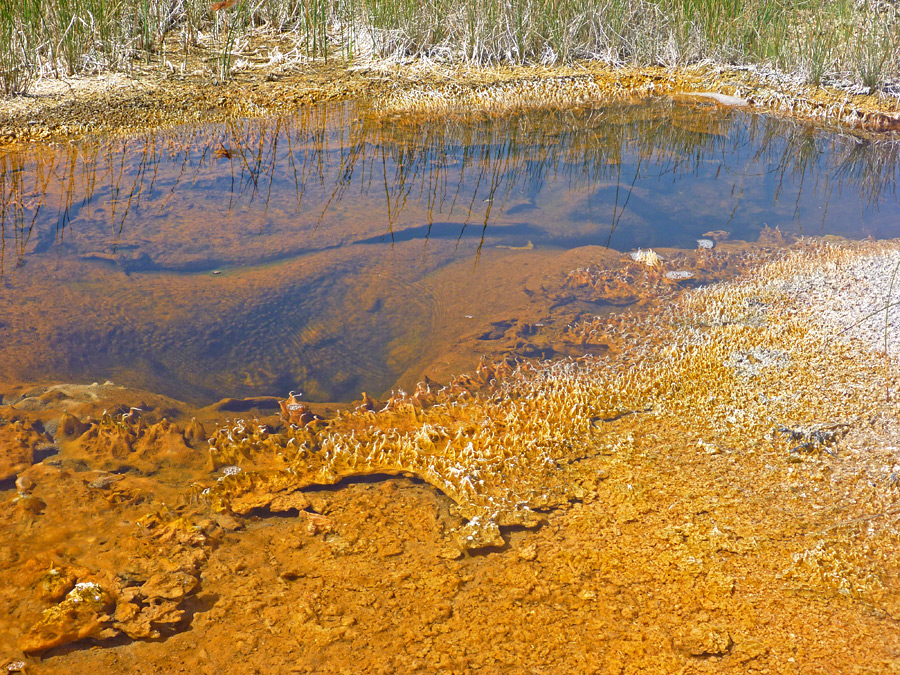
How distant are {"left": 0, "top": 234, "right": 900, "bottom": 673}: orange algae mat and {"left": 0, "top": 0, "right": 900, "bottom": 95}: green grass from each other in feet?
15.6

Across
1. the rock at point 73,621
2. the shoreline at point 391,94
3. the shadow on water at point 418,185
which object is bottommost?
the rock at point 73,621

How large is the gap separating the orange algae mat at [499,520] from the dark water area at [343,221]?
0.46 m

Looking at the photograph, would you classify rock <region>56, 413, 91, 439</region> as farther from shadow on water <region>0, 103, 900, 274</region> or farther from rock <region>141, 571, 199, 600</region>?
shadow on water <region>0, 103, 900, 274</region>

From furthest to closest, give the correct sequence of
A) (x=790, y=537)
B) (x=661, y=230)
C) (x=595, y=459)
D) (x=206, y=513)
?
1. (x=661, y=230)
2. (x=595, y=459)
3. (x=206, y=513)
4. (x=790, y=537)

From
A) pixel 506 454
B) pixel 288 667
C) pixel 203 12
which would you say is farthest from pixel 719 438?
pixel 203 12

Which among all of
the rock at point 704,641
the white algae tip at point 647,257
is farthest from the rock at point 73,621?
the white algae tip at point 647,257

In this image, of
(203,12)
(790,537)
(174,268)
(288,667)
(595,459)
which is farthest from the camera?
(203,12)

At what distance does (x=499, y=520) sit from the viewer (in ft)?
6.17

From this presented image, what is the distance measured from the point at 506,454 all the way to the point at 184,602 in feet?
3.66

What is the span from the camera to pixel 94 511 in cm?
183

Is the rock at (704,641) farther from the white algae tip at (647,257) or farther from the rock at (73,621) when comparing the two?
the white algae tip at (647,257)

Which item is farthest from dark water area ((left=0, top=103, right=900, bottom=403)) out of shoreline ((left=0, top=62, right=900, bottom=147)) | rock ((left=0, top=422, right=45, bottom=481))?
rock ((left=0, top=422, right=45, bottom=481))

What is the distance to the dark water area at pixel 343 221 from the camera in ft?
9.13

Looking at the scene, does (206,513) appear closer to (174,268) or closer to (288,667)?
(288,667)
